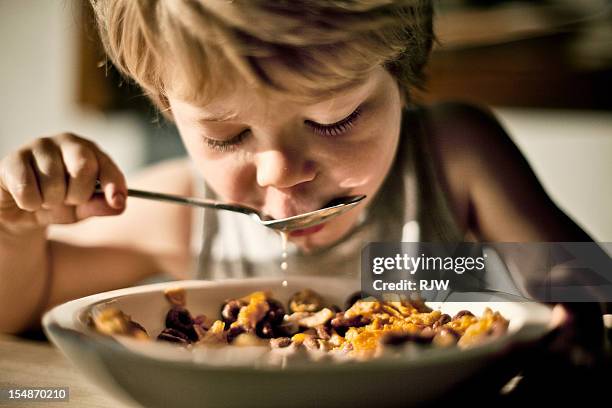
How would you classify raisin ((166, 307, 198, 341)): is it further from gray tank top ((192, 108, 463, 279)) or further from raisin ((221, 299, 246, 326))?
gray tank top ((192, 108, 463, 279))

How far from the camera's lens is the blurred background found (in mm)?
583

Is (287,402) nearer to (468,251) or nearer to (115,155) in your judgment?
(468,251)

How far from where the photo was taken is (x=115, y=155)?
3.42 ft

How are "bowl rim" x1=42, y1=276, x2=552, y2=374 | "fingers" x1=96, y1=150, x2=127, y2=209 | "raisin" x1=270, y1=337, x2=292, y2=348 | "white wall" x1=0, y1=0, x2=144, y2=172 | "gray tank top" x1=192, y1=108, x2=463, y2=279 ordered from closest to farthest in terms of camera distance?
1. "bowl rim" x1=42, y1=276, x2=552, y2=374
2. "raisin" x1=270, y1=337, x2=292, y2=348
3. "fingers" x1=96, y1=150, x2=127, y2=209
4. "gray tank top" x1=192, y1=108, x2=463, y2=279
5. "white wall" x1=0, y1=0, x2=144, y2=172

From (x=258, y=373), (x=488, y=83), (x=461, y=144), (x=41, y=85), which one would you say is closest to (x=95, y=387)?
(x=258, y=373)

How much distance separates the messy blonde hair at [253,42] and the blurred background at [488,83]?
0.16 m

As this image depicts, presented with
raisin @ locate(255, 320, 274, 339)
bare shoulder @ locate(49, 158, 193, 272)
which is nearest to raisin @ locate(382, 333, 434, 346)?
raisin @ locate(255, 320, 274, 339)

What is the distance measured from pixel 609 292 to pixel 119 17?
0.38m

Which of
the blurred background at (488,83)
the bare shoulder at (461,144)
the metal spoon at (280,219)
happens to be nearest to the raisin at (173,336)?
the metal spoon at (280,219)

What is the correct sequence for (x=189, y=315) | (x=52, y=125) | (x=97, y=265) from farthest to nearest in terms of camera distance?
1. (x=52, y=125)
2. (x=97, y=265)
3. (x=189, y=315)

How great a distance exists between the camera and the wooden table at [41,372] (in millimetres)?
327

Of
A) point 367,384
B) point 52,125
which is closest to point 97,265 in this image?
point 52,125

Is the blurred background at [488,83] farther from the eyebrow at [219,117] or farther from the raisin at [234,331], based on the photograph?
the raisin at [234,331]

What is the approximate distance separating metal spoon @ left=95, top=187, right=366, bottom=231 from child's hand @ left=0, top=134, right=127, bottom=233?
0.04 feet
